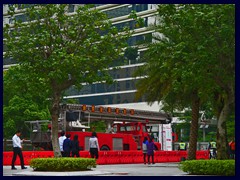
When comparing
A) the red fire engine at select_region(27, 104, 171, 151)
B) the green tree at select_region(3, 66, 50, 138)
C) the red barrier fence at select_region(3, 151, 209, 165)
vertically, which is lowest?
the red barrier fence at select_region(3, 151, 209, 165)

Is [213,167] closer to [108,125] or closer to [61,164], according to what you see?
[61,164]

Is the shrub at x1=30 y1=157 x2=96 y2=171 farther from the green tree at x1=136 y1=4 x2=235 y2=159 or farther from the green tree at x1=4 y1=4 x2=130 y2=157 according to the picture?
the green tree at x1=136 y1=4 x2=235 y2=159

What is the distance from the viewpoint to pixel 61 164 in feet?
63.1

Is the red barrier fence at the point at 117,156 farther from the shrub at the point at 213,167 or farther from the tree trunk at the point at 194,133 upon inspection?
the shrub at the point at 213,167

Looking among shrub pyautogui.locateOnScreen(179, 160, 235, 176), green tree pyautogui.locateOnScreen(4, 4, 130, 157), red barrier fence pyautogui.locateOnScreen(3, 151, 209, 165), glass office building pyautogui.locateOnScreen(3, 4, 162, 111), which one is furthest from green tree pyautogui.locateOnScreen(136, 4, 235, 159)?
glass office building pyautogui.locateOnScreen(3, 4, 162, 111)

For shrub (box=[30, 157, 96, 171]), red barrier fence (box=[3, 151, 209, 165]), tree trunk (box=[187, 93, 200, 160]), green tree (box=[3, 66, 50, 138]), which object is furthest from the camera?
green tree (box=[3, 66, 50, 138])

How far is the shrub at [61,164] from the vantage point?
63.2 feet

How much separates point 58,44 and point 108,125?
580 inches

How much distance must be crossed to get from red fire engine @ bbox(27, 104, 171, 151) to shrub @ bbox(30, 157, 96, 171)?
9031mm

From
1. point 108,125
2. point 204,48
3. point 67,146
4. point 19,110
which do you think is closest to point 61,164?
point 67,146

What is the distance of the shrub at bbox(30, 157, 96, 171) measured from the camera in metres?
19.2

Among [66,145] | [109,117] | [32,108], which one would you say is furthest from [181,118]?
[66,145]

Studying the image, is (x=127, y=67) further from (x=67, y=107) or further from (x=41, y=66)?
(x=41, y=66)

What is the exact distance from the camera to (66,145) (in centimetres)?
2242
